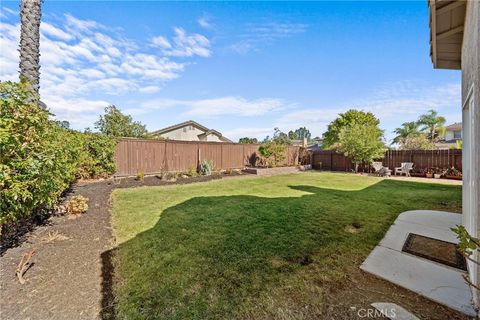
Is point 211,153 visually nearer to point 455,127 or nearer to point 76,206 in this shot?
point 76,206

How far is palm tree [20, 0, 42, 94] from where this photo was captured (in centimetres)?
483

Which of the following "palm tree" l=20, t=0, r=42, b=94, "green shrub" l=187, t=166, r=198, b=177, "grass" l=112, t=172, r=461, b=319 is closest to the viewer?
"grass" l=112, t=172, r=461, b=319

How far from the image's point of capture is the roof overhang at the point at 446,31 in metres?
2.69

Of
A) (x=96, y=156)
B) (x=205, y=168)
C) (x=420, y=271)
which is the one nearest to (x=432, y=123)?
(x=205, y=168)

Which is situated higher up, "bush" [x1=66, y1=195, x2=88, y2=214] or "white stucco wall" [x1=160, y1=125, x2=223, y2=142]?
"white stucco wall" [x1=160, y1=125, x2=223, y2=142]

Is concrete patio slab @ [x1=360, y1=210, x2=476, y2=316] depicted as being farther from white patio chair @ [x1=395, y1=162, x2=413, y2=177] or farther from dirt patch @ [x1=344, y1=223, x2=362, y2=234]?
white patio chair @ [x1=395, y1=162, x2=413, y2=177]

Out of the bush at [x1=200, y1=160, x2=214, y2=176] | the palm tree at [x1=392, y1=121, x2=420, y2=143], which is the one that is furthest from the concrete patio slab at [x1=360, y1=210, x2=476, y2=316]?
the palm tree at [x1=392, y1=121, x2=420, y2=143]

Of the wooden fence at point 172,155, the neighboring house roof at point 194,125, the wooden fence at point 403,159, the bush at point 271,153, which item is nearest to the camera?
the wooden fence at point 172,155

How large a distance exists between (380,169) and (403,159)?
1.95 meters

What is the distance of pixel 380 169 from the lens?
13.3 metres

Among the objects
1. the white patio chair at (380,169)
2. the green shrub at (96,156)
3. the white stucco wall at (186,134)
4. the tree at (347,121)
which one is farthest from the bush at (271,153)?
the tree at (347,121)

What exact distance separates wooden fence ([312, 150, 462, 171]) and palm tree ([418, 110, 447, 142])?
16889mm

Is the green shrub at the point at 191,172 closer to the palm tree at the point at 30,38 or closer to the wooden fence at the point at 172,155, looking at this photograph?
the wooden fence at the point at 172,155

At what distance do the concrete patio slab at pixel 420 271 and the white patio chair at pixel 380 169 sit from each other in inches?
391
